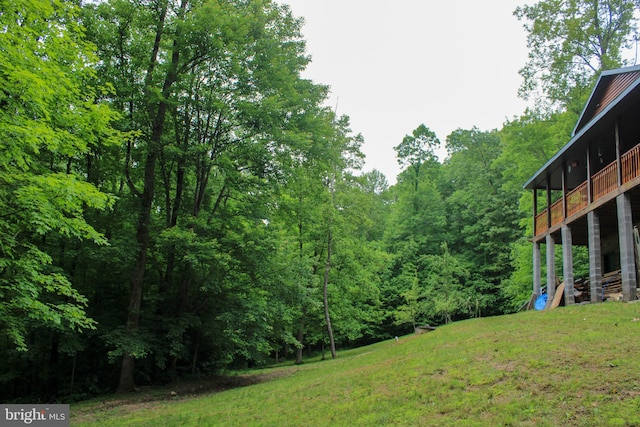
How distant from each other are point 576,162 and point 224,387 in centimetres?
1537

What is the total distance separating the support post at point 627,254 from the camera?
38.9 ft

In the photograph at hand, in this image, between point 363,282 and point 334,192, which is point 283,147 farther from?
point 363,282

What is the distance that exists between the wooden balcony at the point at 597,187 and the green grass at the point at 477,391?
12.2 ft

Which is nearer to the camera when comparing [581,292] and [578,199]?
[578,199]

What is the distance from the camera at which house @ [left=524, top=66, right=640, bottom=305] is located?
12.2 meters

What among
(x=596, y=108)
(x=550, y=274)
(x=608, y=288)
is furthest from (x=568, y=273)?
(x=596, y=108)

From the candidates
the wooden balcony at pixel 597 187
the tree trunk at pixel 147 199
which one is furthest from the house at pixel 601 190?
the tree trunk at pixel 147 199

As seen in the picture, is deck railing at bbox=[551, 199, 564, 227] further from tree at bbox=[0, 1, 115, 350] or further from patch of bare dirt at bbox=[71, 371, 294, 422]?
tree at bbox=[0, 1, 115, 350]

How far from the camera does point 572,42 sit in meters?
23.2

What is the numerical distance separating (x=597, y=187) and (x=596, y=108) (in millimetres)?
4730

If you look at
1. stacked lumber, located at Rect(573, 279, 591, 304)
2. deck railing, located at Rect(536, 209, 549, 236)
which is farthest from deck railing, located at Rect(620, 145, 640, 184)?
deck railing, located at Rect(536, 209, 549, 236)

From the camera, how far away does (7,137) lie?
22.5 ft

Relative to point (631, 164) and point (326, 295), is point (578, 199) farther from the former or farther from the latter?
point (326, 295)

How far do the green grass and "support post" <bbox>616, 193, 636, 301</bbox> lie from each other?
0.68 metres
